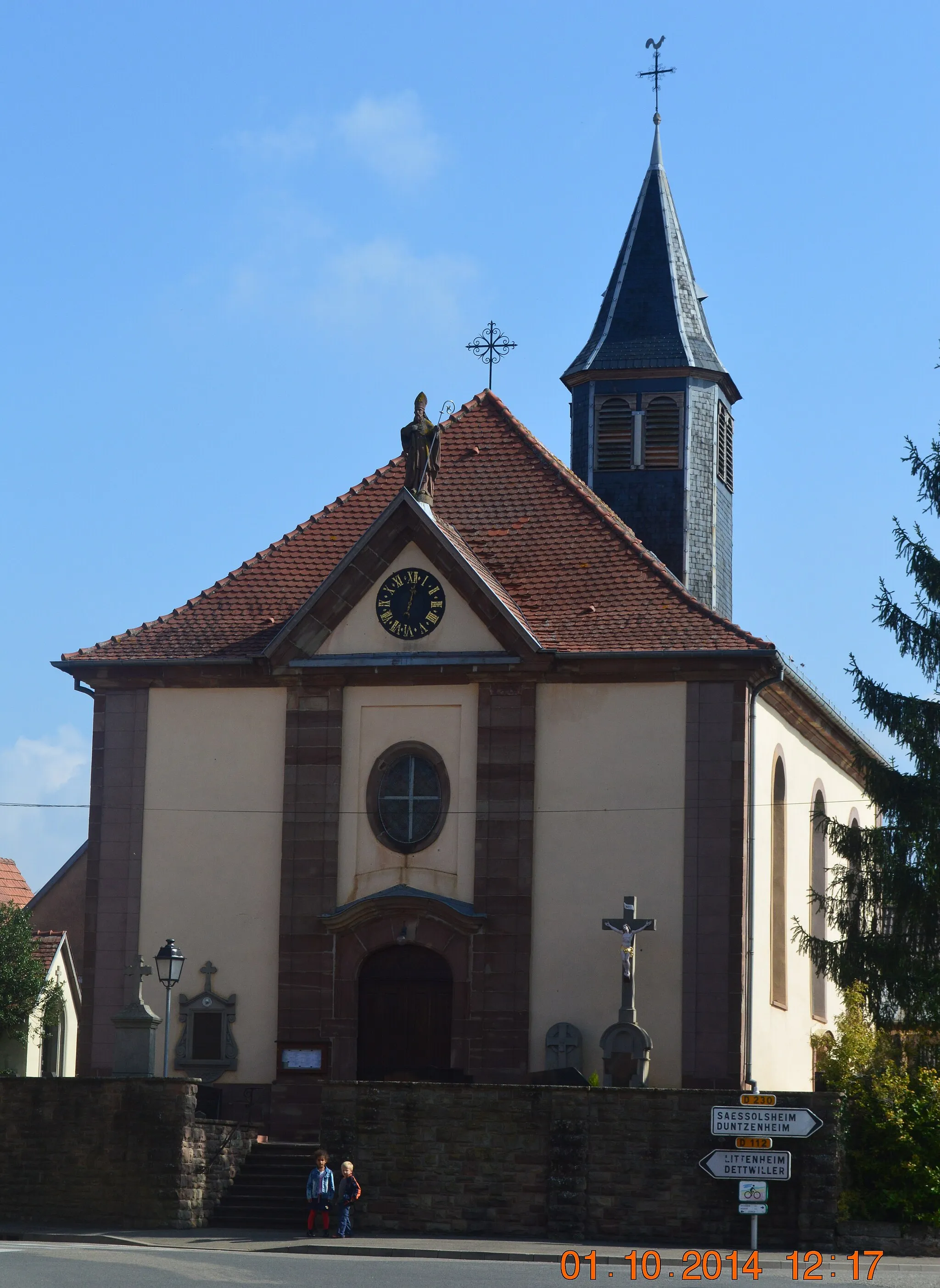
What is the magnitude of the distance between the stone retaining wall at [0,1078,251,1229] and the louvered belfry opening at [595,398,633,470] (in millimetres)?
14537

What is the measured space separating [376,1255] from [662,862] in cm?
836

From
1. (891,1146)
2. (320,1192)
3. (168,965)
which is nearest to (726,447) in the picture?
(168,965)

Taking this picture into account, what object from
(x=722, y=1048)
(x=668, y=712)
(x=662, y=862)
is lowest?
(x=722, y=1048)

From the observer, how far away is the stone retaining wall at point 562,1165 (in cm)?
2412

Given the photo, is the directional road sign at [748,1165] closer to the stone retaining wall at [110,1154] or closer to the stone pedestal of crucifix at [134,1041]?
the stone retaining wall at [110,1154]

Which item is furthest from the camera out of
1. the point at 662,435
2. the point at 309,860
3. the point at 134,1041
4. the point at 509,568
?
the point at 662,435

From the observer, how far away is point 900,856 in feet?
97.0

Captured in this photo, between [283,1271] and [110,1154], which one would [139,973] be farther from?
[283,1271]

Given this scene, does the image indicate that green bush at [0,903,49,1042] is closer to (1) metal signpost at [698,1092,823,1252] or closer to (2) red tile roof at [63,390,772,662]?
(2) red tile roof at [63,390,772,662]

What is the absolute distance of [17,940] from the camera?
3766cm

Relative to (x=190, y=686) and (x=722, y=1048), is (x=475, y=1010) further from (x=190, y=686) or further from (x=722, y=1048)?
(x=190, y=686)

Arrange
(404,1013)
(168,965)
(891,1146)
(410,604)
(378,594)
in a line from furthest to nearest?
(378,594), (410,604), (404,1013), (168,965), (891,1146)

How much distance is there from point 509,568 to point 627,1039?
7.81 metres

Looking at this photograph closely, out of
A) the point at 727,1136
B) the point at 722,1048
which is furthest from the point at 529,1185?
the point at 722,1048
